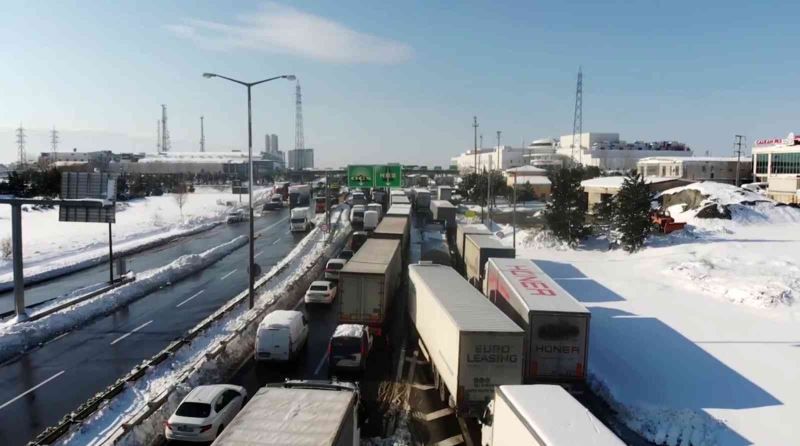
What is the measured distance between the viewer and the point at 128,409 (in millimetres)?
13812

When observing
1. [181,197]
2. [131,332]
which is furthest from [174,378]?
[181,197]

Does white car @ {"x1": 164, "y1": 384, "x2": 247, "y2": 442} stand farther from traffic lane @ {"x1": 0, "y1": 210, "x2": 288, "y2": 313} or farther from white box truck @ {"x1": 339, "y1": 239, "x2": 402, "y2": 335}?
traffic lane @ {"x1": 0, "y1": 210, "x2": 288, "y2": 313}

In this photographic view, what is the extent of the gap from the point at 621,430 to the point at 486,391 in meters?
4.37

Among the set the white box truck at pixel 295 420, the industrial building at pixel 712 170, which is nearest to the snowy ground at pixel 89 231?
the white box truck at pixel 295 420

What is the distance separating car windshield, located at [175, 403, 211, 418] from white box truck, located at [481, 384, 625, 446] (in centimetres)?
674

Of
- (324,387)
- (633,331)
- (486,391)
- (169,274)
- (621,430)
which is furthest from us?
(169,274)

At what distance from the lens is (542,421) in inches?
331

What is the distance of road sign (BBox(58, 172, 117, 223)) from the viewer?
24.0 meters

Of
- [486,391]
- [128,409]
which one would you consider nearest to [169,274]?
[128,409]

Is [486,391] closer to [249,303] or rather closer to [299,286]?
[249,303]

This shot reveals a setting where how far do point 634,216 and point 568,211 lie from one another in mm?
5375

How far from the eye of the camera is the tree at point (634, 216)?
128 ft

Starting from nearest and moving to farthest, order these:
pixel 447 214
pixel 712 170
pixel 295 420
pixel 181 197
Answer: pixel 295 420 < pixel 447 214 < pixel 181 197 < pixel 712 170

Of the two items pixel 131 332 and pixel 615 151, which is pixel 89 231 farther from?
pixel 615 151
